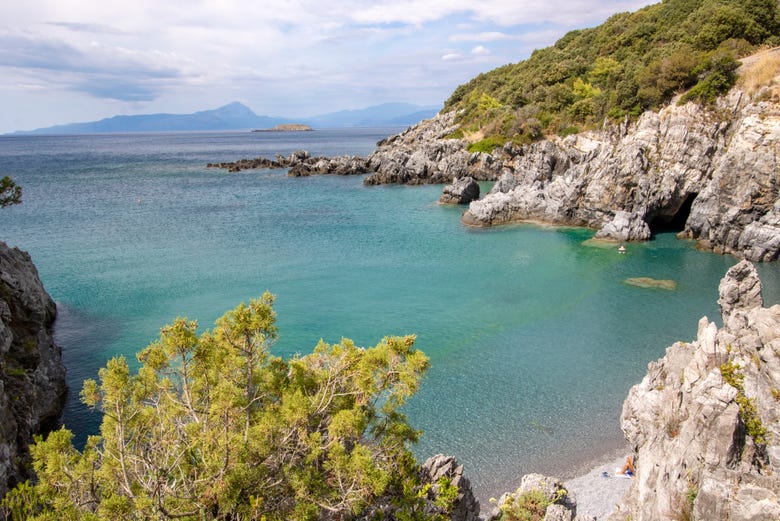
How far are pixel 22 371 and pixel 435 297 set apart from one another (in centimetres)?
2361

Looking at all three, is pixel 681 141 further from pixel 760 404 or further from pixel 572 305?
pixel 760 404

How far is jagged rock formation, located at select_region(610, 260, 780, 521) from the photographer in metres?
10.7

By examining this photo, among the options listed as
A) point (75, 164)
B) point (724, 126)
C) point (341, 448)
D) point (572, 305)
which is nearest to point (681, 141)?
point (724, 126)

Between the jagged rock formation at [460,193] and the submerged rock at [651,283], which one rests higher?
the jagged rock formation at [460,193]

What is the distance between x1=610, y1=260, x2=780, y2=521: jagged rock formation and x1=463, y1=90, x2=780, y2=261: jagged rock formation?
29.5 metres

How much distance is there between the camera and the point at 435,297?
3609cm

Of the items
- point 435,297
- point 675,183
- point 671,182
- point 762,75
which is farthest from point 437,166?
point 435,297

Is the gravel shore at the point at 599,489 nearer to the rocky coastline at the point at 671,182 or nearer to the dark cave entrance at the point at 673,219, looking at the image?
the rocky coastline at the point at 671,182

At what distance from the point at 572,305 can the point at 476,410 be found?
1513 cm

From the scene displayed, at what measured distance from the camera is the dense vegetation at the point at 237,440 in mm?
9781

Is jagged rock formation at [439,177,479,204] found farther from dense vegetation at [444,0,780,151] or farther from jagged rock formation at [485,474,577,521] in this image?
jagged rock formation at [485,474,577,521]

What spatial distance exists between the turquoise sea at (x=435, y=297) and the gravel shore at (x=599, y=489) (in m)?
0.77

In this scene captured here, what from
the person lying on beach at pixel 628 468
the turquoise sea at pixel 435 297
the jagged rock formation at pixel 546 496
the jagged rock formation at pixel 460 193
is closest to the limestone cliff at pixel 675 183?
the turquoise sea at pixel 435 297

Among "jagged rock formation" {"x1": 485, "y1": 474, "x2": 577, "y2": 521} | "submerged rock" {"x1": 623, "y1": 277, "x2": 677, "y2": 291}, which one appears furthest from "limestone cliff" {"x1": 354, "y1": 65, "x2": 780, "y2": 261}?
"jagged rock formation" {"x1": 485, "y1": 474, "x2": 577, "y2": 521}
